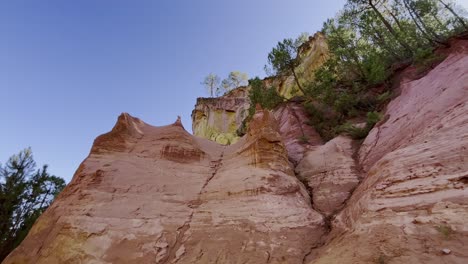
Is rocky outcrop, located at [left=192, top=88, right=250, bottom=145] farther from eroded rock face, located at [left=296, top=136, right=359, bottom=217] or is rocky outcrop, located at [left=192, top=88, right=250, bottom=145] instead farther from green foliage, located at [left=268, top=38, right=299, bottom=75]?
eroded rock face, located at [left=296, top=136, right=359, bottom=217]

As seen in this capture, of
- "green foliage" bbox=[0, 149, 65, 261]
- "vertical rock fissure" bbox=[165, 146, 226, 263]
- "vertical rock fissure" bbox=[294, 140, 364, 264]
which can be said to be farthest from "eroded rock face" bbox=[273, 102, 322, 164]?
"green foliage" bbox=[0, 149, 65, 261]

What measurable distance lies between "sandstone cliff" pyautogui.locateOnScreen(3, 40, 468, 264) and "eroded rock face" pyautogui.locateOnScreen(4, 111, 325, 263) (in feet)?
0.12

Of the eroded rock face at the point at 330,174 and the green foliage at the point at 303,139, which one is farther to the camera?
the green foliage at the point at 303,139

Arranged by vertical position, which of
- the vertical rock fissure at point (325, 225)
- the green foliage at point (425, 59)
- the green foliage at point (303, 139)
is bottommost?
the vertical rock fissure at point (325, 225)

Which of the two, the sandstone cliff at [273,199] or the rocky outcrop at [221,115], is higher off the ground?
the rocky outcrop at [221,115]

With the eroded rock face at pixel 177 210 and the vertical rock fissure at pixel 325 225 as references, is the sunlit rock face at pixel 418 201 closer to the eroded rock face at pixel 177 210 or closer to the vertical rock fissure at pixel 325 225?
the vertical rock fissure at pixel 325 225

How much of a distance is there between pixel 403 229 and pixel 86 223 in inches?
303

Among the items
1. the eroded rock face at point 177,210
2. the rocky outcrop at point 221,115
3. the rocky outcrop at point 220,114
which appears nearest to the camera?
the eroded rock face at point 177,210

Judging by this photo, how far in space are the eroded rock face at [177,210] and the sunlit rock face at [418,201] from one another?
51.8 inches

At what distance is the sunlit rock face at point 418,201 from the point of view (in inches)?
193

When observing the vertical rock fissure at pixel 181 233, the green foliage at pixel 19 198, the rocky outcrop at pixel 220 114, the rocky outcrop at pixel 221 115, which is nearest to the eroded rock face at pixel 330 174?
the vertical rock fissure at pixel 181 233

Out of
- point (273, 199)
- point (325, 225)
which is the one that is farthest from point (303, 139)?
point (325, 225)

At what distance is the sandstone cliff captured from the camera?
5.62 meters

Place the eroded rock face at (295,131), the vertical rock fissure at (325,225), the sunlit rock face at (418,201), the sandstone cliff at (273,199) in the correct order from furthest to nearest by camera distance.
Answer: the eroded rock face at (295,131) < the vertical rock fissure at (325,225) < the sandstone cliff at (273,199) < the sunlit rock face at (418,201)
